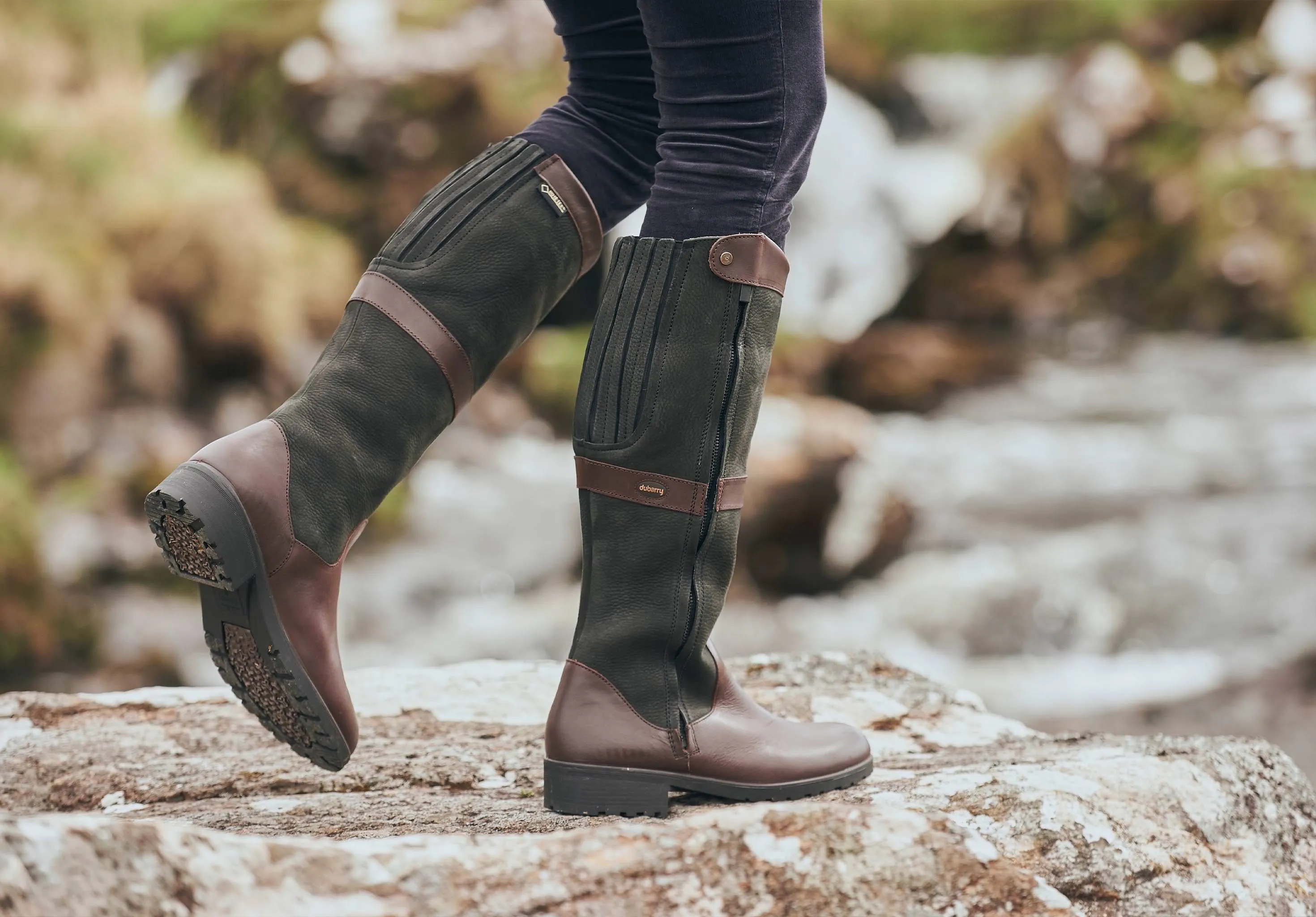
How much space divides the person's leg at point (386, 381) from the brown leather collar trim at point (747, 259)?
0.76 feet

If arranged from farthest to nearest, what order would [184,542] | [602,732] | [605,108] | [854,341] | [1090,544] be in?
[854,341], [1090,544], [605,108], [602,732], [184,542]

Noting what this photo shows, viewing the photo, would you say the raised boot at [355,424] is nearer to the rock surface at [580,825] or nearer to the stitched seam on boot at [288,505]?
the stitched seam on boot at [288,505]

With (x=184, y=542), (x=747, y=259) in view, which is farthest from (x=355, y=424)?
(x=747, y=259)

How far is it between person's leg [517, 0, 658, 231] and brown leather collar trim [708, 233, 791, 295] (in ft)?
0.74

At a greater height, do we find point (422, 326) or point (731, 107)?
point (731, 107)

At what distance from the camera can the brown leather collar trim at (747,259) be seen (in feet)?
4.10

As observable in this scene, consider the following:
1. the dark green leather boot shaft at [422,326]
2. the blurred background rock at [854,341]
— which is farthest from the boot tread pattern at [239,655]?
the blurred background rock at [854,341]

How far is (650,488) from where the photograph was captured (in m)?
1.27

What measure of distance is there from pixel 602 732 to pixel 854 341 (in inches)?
314

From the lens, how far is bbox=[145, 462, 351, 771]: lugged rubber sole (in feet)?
3.92

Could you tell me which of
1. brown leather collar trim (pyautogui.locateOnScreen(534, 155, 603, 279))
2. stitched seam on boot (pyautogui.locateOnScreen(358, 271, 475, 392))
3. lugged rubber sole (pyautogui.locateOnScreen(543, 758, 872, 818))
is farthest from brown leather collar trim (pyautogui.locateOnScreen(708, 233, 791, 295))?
lugged rubber sole (pyautogui.locateOnScreen(543, 758, 872, 818))

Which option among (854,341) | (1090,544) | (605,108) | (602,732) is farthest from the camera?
(854,341)

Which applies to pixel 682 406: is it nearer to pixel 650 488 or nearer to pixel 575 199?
pixel 650 488

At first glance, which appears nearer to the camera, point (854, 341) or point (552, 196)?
point (552, 196)
